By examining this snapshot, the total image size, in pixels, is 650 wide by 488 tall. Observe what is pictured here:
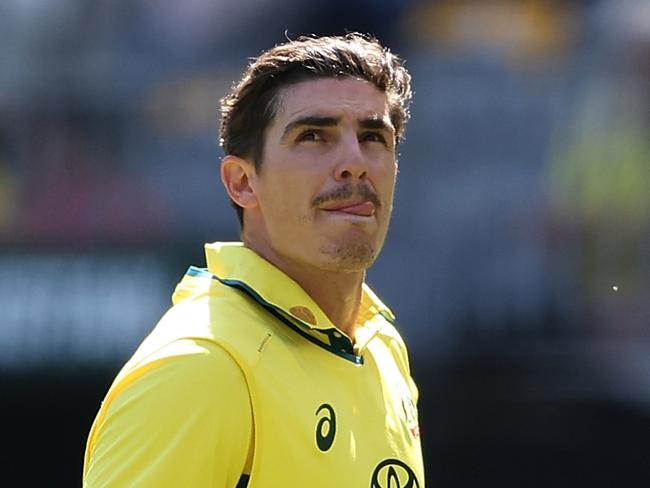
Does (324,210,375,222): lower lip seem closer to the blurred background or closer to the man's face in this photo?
the man's face

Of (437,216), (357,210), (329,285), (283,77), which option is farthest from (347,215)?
(437,216)

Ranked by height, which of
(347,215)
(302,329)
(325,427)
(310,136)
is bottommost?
(325,427)

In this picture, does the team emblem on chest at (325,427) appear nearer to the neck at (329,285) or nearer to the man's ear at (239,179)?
the neck at (329,285)

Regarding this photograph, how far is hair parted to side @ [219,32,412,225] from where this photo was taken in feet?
5.79

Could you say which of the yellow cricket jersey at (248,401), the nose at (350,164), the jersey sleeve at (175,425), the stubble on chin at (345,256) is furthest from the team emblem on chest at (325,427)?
the nose at (350,164)

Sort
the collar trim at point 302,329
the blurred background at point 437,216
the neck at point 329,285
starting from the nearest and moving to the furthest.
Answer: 1. the collar trim at point 302,329
2. the neck at point 329,285
3. the blurred background at point 437,216

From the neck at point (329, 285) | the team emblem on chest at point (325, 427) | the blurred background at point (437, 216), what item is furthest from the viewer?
the blurred background at point (437, 216)

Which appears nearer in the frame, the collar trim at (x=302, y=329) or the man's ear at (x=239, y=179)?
the collar trim at (x=302, y=329)

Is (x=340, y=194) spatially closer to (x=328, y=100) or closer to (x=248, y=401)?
(x=328, y=100)

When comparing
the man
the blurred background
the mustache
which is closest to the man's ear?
the man

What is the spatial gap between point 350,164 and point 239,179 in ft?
0.64

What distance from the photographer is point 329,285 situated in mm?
1757

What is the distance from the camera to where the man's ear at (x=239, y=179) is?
5.83ft

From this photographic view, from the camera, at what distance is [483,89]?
396cm
